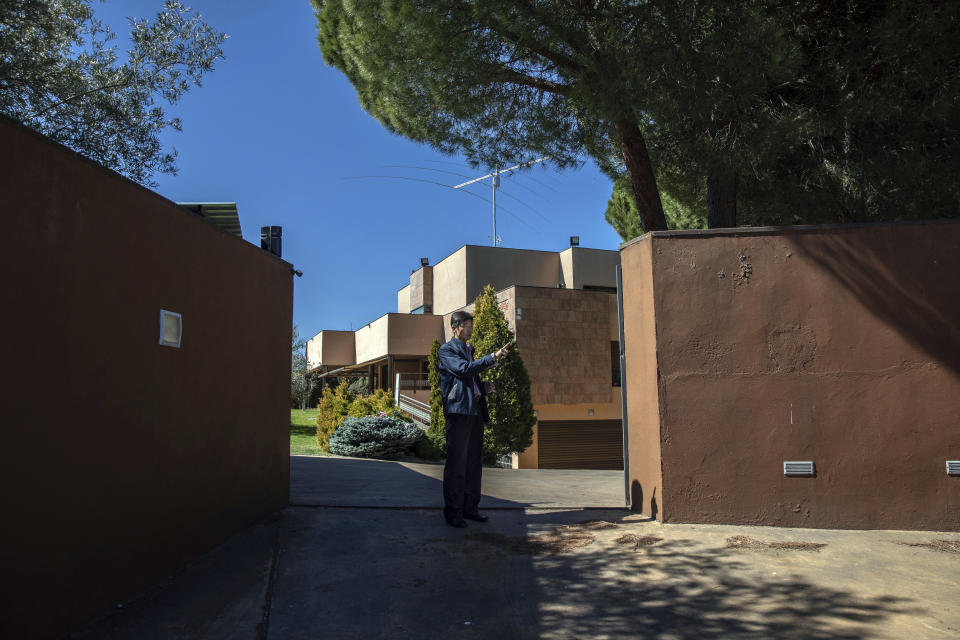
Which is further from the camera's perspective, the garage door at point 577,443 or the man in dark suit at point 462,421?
the garage door at point 577,443

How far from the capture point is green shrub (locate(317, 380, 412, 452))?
1485 cm

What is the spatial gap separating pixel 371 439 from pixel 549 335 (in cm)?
876

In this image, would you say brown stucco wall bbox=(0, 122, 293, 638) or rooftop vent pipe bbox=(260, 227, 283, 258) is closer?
brown stucco wall bbox=(0, 122, 293, 638)

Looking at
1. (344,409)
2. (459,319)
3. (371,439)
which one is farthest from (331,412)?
(459,319)

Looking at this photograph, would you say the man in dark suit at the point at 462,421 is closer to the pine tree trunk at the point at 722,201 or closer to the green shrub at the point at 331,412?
the pine tree trunk at the point at 722,201

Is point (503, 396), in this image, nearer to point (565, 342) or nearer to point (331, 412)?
point (331, 412)

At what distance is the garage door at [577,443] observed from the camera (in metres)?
21.4

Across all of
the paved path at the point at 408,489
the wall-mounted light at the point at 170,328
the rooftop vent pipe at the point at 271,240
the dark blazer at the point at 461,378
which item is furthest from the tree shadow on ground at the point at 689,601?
the rooftop vent pipe at the point at 271,240

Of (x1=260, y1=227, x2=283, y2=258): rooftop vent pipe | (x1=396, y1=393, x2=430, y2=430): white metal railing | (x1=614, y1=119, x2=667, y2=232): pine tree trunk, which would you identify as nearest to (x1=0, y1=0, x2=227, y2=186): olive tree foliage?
(x1=260, y1=227, x2=283, y2=258): rooftop vent pipe

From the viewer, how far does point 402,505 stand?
5.94 meters

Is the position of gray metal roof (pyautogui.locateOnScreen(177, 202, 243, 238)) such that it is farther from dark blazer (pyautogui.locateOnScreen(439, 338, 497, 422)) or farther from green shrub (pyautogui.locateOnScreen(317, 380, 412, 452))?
green shrub (pyautogui.locateOnScreen(317, 380, 412, 452))

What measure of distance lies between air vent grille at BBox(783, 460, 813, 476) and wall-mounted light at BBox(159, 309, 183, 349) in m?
4.38

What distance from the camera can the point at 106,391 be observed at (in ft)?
11.5

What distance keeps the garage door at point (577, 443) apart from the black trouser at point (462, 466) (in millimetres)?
15811
